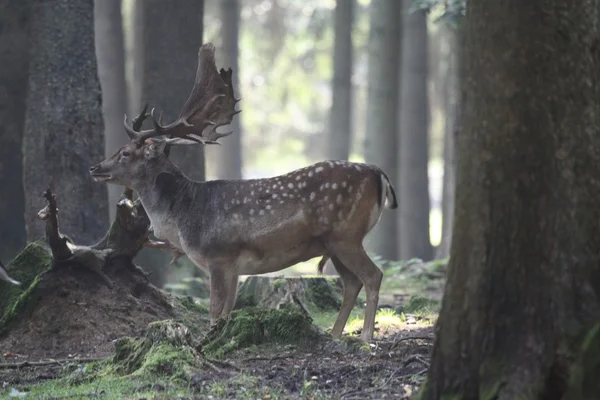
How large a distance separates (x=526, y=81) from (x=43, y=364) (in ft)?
16.9

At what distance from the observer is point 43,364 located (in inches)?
352

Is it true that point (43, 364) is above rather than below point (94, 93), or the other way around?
below

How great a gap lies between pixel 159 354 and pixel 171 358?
12 cm

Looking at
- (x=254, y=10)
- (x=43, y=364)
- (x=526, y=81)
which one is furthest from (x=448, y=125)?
(x=526, y=81)

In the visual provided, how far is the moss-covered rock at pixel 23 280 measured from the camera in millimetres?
10156

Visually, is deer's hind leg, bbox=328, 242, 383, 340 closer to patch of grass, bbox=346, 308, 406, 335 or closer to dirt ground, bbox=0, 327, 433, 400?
patch of grass, bbox=346, 308, 406, 335

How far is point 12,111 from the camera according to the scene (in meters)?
13.7

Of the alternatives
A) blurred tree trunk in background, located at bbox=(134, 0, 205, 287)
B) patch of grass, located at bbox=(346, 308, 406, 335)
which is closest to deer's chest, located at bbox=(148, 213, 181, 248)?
patch of grass, located at bbox=(346, 308, 406, 335)

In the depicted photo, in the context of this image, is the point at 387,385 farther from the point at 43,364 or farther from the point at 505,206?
the point at 43,364

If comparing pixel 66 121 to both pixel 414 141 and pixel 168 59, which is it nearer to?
pixel 168 59

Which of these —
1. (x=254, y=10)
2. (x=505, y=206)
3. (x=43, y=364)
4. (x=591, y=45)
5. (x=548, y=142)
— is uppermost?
(x=254, y=10)

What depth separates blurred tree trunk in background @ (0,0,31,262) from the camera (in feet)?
44.9

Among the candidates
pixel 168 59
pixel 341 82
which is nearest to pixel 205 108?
pixel 168 59

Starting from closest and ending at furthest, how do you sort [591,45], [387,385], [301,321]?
[591,45]
[387,385]
[301,321]
